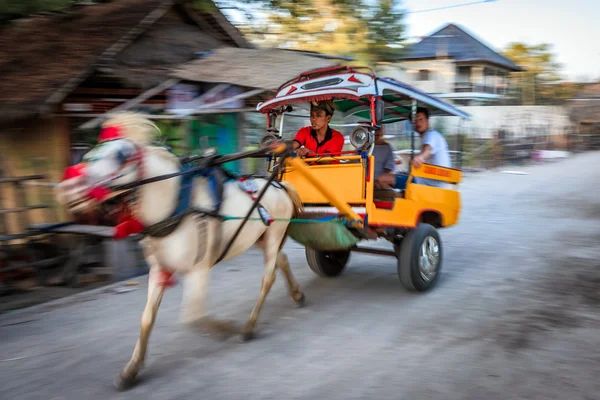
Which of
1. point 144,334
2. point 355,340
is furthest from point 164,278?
point 355,340

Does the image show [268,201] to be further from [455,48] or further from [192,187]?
[455,48]

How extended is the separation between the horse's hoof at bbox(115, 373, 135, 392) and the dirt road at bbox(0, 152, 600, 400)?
0.05 meters

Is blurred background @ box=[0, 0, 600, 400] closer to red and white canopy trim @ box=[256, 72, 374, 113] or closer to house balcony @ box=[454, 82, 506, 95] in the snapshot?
red and white canopy trim @ box=[256, 72, 374, 113]

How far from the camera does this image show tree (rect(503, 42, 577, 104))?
116 feet

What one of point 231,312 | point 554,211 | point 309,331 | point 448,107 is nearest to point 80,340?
point 231,312

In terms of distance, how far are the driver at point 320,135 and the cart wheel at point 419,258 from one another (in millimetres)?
1196

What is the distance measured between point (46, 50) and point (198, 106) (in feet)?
7.70

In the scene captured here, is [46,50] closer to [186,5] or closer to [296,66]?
[186,5]

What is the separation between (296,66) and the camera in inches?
373

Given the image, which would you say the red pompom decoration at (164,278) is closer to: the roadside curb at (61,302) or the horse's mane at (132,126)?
the horse's mane at (132,126)

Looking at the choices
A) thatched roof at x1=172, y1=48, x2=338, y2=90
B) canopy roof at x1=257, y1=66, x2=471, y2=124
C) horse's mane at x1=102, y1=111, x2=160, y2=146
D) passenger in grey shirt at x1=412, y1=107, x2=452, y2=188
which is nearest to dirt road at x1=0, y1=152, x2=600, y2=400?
passenger in grey shirt at x1=412, y1=107, x2=452, y2=188

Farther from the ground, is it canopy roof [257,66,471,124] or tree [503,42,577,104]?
tree [503,42,577,104]

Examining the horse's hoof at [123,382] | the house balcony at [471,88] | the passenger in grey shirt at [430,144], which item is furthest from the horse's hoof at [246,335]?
the house balcony at [471,88]

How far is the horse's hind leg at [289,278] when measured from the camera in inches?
205
